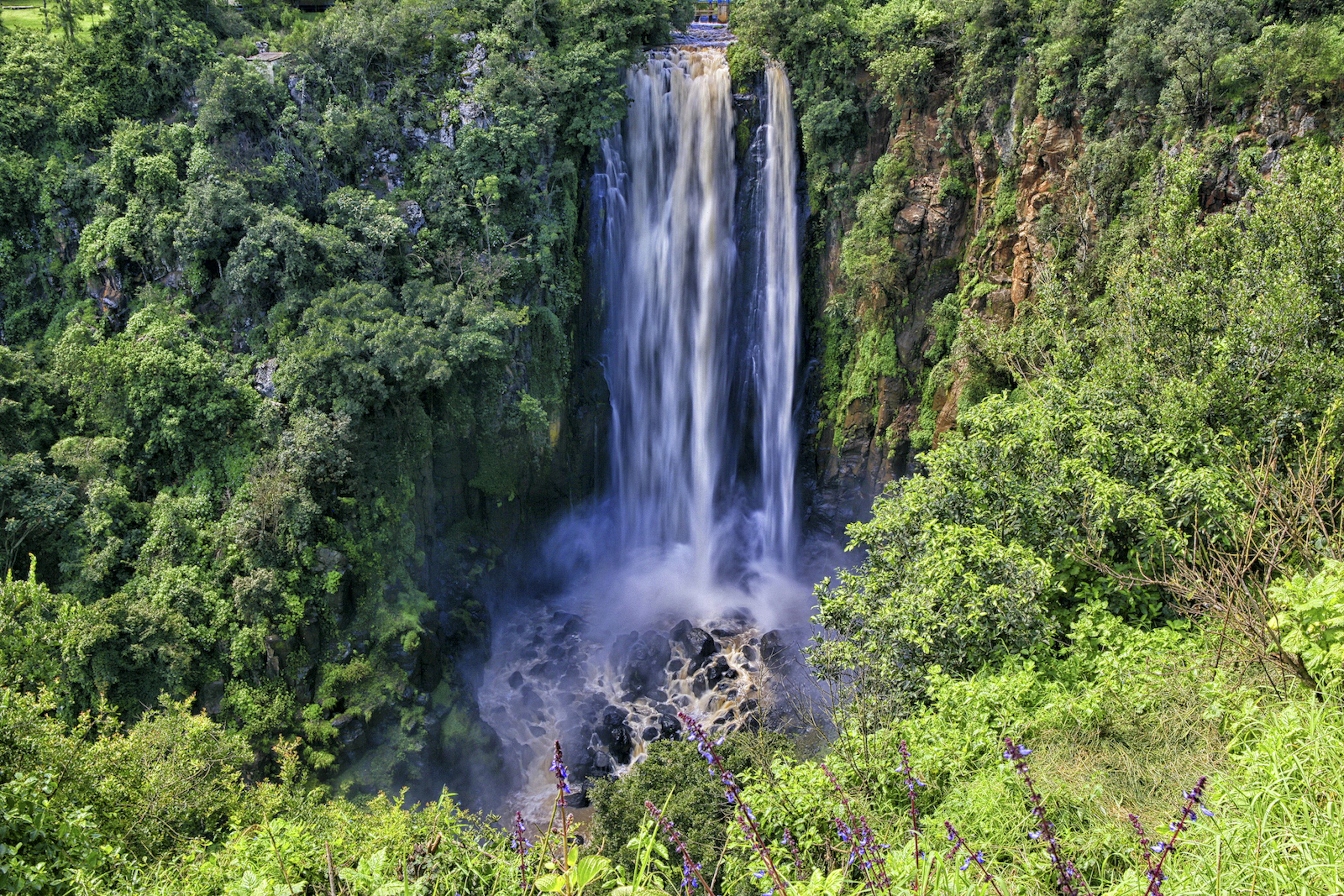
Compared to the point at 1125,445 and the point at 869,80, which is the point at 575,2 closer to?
the point at 869,80

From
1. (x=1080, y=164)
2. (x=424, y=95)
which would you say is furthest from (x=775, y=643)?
(x=424, y=95)

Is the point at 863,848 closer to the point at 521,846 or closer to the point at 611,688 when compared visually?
the point at 521,846

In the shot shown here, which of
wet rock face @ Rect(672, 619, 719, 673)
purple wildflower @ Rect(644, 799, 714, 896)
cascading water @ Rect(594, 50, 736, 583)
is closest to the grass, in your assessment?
cascading water @ Rect(594, 50, 736, 583)

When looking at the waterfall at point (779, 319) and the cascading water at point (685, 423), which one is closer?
the cascading water at point (685, 423)

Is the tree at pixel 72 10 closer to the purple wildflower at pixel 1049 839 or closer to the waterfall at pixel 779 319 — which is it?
the waterfall at pixel 779 319

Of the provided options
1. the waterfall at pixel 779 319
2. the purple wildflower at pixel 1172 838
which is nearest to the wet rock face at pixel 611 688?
the waterfall at pixel 779 319

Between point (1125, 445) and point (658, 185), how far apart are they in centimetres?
1460

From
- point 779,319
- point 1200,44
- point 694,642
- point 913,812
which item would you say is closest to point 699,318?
point 779,319

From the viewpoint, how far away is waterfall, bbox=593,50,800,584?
2006 centimetres

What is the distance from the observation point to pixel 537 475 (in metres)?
20.6

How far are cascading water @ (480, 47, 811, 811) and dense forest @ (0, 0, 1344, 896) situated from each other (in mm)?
1039

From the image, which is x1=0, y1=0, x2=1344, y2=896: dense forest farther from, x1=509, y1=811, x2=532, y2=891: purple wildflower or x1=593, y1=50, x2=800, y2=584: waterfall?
x1=593, y1=50, x2=800, y2=584: waterfall

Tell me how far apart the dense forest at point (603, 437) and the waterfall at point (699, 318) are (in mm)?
958

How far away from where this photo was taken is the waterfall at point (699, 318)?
20.1m
